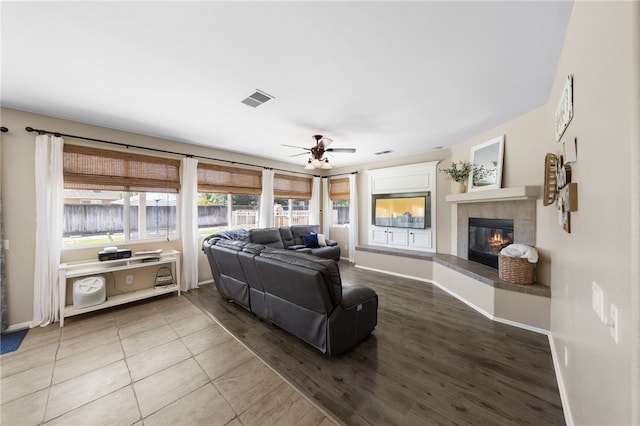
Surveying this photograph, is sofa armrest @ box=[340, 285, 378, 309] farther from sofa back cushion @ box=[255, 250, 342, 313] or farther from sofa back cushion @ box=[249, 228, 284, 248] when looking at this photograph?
sofa back cushion @ box=[249, 228, 284, 248]

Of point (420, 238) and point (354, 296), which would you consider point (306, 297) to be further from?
point (420, 238)

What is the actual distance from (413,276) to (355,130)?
3.15 meters

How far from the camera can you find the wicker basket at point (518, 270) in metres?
2.85

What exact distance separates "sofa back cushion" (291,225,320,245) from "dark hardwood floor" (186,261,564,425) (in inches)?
113

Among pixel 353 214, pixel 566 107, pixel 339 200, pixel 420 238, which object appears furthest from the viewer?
pixel 339 200

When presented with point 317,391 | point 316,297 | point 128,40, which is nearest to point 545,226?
point 316,297

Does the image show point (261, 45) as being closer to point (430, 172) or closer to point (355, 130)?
point (355, 130)

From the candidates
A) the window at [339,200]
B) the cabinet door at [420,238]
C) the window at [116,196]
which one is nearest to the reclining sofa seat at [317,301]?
the window at [116,196]

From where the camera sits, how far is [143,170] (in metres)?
3.87

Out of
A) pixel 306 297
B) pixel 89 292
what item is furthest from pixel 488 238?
pixel 89 292

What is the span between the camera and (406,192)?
17.7 feet

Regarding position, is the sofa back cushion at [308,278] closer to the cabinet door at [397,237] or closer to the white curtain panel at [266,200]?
the white curtain panel at [266,200]

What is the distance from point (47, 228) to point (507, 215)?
6.42 m

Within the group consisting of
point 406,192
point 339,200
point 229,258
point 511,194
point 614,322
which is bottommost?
point 229,258
